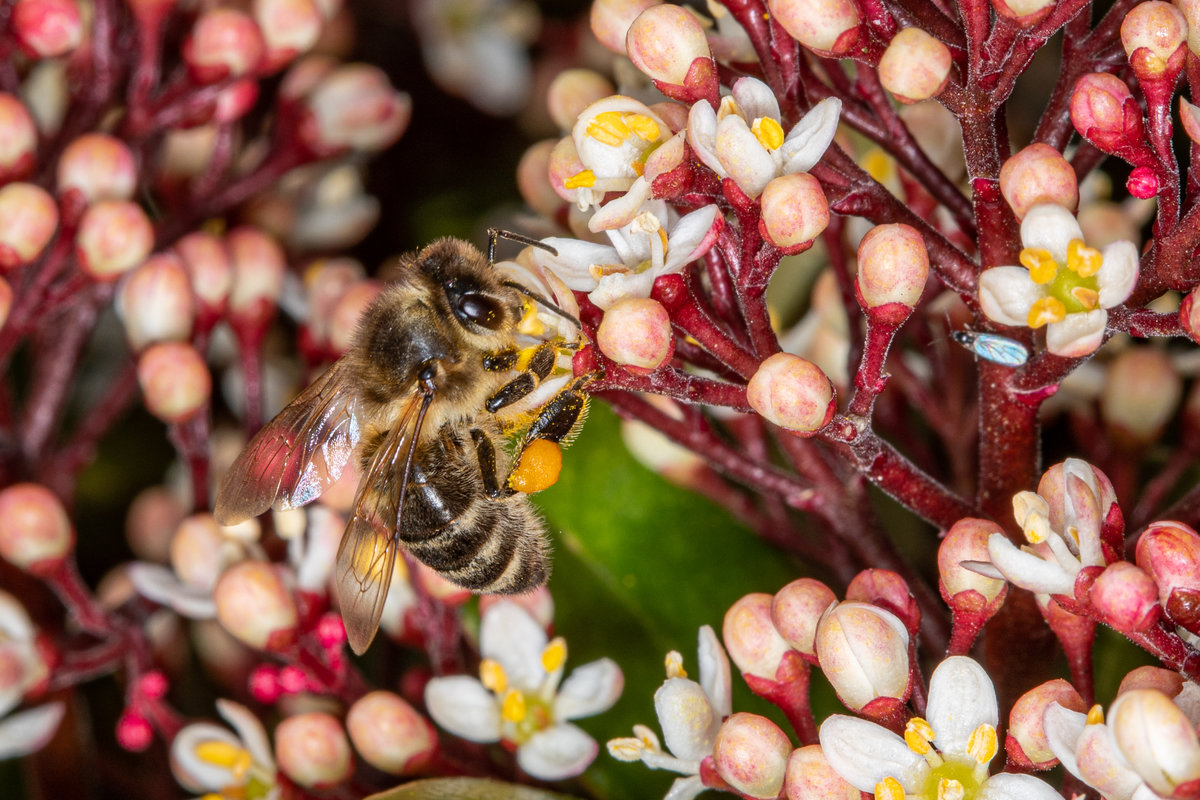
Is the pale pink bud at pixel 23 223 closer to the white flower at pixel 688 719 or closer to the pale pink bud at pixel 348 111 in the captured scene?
the pale pink bud at pixel 348 111

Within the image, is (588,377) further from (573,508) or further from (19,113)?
(19,113)

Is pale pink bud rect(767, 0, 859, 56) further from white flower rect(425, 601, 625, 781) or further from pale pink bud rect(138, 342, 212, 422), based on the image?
pale pink bud rect(138, 342, 212, 422)

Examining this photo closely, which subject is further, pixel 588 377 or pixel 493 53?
pixel 493 53

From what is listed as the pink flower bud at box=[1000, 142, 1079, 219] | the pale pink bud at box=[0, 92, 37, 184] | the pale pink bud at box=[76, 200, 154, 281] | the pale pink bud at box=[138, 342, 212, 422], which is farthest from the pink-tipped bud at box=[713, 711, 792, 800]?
the pale pink bud at box=[0, 92, 37, 184]

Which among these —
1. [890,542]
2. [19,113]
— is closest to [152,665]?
[19,113]

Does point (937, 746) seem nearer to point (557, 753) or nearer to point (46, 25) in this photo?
point (557, 753)

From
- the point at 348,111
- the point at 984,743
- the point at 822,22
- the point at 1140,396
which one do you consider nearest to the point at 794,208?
the point at 822,22
